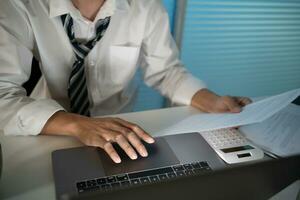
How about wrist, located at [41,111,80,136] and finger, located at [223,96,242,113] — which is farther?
finger, located at [223,96,242,113]

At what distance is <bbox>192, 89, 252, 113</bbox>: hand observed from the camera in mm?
867

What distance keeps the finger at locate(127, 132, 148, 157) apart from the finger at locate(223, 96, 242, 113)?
317 millimetres

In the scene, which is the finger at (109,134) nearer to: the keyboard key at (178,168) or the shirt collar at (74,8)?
the keyboard key at (178,168)

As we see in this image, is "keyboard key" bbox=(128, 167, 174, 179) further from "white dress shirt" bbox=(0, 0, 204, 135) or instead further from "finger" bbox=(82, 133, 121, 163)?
"white dress shirt" bbox=(0, 0, 204, 135)

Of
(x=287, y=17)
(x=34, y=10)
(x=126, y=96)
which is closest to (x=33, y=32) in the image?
(x=34, y=10)

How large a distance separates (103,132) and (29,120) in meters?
0.19

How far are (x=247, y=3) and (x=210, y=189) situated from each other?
1.68 meters

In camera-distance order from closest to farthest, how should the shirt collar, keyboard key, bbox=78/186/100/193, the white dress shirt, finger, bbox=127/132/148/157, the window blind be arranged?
keyboard key, bbox=78/186/100/193
finger, bbox=127/132/148/157
the white dress shirt
the shirt collar
the window blind

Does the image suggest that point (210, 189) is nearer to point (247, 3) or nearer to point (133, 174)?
point (133, 174)

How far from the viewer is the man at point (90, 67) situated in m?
0.72

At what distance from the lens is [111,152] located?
625 millimetres

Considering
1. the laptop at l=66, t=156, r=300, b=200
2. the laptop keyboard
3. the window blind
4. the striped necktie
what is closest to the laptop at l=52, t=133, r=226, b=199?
the laptop keyboard

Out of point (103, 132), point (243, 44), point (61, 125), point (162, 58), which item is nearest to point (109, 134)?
point (103, 132)

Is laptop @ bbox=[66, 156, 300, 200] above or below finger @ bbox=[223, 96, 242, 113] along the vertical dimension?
above
